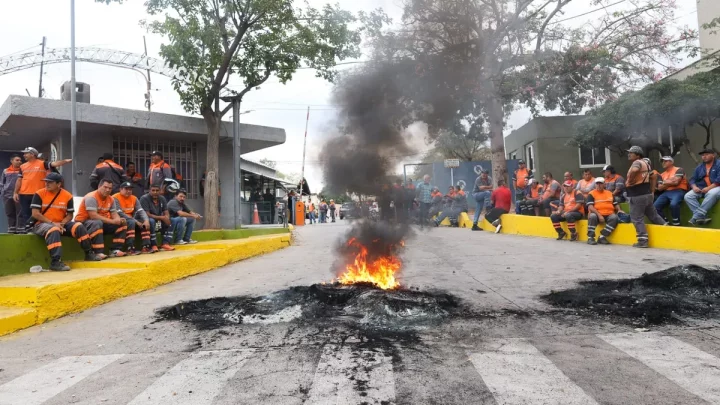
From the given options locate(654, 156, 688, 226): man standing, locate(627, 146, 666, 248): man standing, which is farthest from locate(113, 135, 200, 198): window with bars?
locate(654, 156, 688, 226): man standing

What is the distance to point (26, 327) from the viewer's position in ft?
14.6

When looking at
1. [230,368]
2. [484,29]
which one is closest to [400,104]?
[484,29]

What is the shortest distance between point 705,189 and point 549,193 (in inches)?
166

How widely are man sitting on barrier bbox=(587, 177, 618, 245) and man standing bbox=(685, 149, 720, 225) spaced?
1325 millimetres

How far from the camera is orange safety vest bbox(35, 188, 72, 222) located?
612 cm

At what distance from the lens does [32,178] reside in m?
7.21

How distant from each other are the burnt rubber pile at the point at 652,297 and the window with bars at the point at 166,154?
12271mm

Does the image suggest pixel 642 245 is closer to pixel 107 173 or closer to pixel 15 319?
pixel 15 319

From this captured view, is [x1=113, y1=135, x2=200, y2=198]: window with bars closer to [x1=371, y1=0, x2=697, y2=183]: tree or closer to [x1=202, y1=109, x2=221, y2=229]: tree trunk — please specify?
[x1=202, y1=109, x2=221, y2=229]: tree trunk

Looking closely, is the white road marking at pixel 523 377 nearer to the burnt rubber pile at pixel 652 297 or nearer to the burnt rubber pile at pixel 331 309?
the burnt rubber pile at pixel 331 309

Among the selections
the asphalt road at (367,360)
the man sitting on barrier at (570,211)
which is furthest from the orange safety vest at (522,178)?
the asphalt road at (367,360)

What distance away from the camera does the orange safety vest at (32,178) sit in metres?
7.18

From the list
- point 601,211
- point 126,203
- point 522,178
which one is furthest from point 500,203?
point 126,203

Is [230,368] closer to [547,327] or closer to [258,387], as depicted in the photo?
[258,387]
